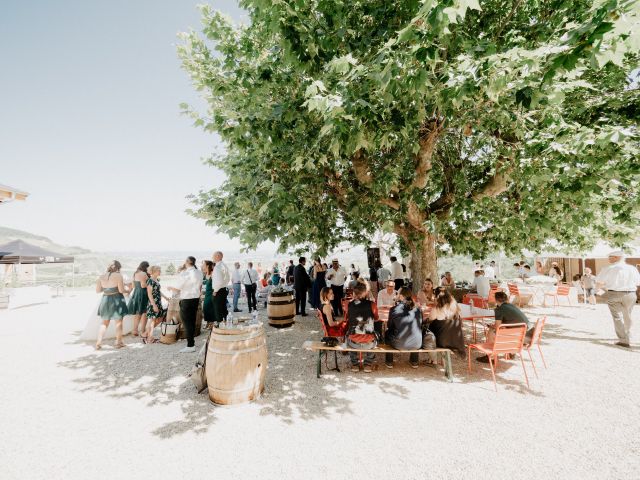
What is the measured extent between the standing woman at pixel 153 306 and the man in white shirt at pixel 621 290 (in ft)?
37.2

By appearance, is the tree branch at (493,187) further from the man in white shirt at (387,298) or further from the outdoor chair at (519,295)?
the outdoor chair at (519,295)

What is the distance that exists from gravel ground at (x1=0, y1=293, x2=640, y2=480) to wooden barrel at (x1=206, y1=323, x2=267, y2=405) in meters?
0.19

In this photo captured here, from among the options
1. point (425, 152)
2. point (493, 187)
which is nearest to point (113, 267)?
point (425, 152)

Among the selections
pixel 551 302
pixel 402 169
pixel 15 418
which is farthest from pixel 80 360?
pixel 551 302

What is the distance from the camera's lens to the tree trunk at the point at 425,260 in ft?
29.0

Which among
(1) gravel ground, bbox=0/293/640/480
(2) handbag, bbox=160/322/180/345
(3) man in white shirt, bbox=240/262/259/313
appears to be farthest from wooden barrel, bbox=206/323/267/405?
(3) man in white shirt, bbox=240/262/259/313

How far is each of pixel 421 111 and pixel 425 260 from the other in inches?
191

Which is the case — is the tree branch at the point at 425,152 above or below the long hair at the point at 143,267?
above

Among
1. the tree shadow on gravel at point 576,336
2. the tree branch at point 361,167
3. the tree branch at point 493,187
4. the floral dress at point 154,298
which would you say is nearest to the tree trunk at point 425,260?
the tree branch at point 493,187

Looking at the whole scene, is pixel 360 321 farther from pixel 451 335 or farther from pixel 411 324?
pixel 451 335

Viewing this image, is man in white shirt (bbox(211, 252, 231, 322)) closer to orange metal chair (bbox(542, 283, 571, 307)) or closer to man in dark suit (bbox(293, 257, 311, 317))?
man in dark suit (bbox(293, 257, 311, 317))

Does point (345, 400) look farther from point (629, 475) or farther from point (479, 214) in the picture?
point (479, 214)

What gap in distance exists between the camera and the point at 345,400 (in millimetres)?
4746

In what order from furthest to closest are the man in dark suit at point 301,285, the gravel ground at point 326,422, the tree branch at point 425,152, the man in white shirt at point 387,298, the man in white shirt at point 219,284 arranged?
the man in dark suit at point 301,285
the man in white shirt at point 387,298
the man in white shirt at point 219,284
the tree branch at point 425,152
the gravel ground at point 326,422
